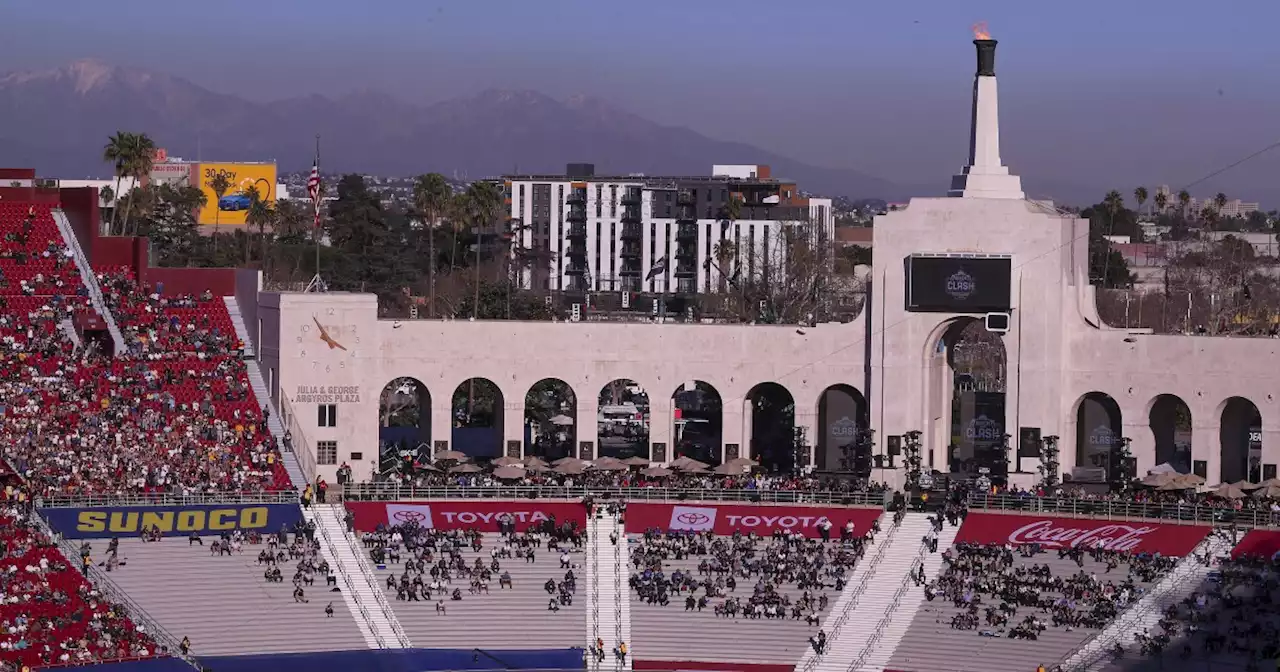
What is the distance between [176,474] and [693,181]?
99920 mm

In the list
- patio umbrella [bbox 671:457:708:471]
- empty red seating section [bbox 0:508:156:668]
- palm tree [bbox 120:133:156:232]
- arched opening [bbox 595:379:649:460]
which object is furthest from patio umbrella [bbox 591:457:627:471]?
palm tree [bbox 120:133:156:232]

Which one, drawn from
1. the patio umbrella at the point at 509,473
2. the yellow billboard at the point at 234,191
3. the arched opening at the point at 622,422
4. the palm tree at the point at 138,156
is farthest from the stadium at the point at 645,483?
the yellow billboard at the point at 234,191

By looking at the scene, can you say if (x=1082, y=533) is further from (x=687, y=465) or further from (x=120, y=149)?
(x=120, y=149)

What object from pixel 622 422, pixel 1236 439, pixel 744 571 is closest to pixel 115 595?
pixel 744 571

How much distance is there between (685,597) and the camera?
70.8 m

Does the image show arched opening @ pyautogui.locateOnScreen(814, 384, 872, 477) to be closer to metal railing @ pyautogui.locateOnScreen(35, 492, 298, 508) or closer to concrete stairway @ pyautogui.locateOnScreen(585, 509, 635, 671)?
concrete stairway @ pyautogui.locateOnScreen(585, 509, 635, 671)

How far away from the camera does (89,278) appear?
81.1 metres

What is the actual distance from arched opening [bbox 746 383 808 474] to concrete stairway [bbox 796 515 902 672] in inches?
284

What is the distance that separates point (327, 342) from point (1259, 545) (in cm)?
3421

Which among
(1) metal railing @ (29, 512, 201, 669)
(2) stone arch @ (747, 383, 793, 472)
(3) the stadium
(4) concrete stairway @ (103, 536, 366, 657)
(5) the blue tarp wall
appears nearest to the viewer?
(5) the blue tarp wall

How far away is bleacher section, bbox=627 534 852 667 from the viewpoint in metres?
67.4

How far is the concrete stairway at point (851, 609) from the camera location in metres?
67.1

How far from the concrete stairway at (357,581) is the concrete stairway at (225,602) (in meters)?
0.47

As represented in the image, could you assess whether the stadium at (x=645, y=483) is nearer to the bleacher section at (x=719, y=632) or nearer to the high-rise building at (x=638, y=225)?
the bleacher section at (x=719, y=632)
